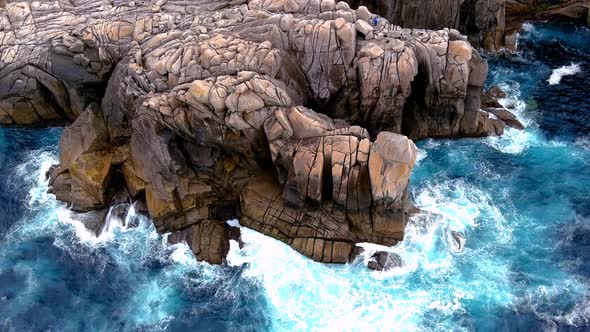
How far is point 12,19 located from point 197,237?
30249 millimetres

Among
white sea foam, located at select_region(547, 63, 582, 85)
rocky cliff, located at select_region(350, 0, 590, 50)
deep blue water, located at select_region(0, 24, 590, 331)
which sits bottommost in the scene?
deep blue water, located at select_region(0, 24, 590, 331)

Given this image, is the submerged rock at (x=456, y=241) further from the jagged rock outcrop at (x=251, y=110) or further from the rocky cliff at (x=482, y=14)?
the rocky cliff at (x=482, y=14)

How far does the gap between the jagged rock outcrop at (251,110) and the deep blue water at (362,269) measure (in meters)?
2.14

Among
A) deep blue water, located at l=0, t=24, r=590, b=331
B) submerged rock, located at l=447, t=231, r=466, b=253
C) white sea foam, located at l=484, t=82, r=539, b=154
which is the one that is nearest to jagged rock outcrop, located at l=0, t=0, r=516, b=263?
white sea foam, located at l=484, t=82, r=539, b=154

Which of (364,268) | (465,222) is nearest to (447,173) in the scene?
(465,222)

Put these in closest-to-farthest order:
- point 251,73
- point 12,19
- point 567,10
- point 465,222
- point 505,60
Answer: point 251,73 → point 465,222 → point 12,19 → point 505,60 → point 567,10

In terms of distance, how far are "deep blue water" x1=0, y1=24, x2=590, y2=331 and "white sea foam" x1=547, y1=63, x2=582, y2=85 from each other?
37.8 feet

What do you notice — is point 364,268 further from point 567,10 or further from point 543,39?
point 567,10

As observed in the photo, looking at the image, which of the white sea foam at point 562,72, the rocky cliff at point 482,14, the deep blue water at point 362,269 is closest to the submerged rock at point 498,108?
→ the deep blue water at point 362,269

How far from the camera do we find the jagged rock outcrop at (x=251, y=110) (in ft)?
125

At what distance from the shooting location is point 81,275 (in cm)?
4019

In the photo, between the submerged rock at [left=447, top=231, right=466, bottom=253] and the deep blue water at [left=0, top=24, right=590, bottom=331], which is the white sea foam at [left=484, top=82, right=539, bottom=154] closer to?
the deep blue water at [left=0, top=24, right=590, bottom=331]

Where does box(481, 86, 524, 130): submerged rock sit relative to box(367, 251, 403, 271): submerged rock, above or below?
above

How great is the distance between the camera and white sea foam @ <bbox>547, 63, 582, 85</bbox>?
186 feet
